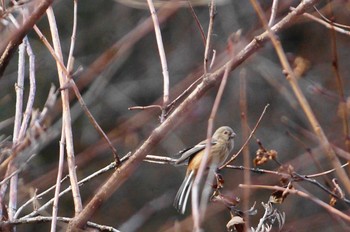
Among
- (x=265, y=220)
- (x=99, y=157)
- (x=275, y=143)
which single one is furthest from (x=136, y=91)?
(x=265, y=220)

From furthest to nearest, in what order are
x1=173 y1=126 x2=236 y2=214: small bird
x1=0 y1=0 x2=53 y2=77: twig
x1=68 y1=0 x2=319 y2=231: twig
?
x1=173 y1=126 x2=236 y2=214: small bird
x1=68 y1=0 x2=319 y2=231: twig
x1=0 y1=0 x2=53 y2=77: twig

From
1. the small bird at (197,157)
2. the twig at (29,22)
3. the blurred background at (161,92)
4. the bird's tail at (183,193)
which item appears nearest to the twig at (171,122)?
the twig at (29,22)

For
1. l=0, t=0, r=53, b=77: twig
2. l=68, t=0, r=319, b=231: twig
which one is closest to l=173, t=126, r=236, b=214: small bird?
l=68, t=0, r=319, b=231: twig

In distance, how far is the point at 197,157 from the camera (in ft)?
9.73

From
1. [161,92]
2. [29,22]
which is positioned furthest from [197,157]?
[161,92]

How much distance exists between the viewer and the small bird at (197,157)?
2791 millimetres

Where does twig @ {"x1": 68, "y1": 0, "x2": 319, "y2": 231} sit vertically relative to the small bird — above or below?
above

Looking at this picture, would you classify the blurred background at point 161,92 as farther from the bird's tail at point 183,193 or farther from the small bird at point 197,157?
the bird's tail at point 183,193

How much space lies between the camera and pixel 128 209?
695cm

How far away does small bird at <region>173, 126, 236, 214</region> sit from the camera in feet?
9.16

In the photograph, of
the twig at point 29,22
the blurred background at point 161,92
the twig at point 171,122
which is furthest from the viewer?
the blurred background at point 161,92

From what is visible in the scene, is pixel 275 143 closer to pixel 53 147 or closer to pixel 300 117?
pixel 300 117

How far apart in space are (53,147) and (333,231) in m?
2.35

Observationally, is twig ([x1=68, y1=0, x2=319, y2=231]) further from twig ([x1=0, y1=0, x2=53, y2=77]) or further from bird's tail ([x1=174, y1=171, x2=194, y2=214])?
bird's tail ([x1=174, y1=171, x2=194, y2=214])
